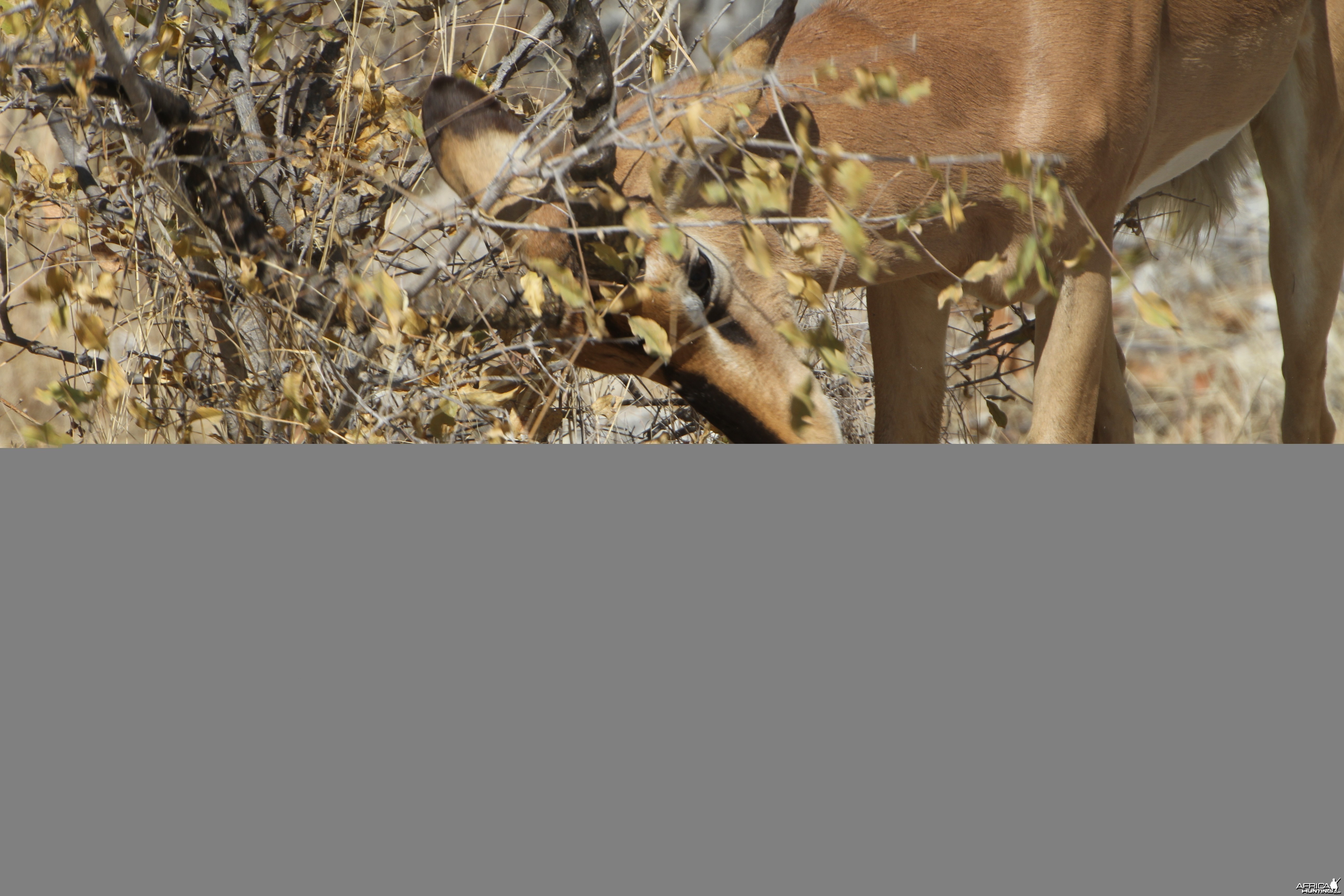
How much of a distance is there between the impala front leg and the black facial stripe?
31.8 inches

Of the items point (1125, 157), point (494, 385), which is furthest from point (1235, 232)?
point (494, 385)

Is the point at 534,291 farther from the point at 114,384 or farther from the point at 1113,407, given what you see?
the point at 1113,407

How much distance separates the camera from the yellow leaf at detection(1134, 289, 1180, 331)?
1.37 metres

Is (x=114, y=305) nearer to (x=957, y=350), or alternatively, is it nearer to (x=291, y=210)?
(x=291, y=210)

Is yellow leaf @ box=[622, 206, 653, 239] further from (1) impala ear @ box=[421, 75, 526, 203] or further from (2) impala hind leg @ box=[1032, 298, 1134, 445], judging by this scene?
(2) impala hind leg @ box=[1032, 298, 1134, 445]

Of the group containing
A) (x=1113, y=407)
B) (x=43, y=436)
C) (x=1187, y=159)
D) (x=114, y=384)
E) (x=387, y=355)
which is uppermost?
(x=1187, y=159)

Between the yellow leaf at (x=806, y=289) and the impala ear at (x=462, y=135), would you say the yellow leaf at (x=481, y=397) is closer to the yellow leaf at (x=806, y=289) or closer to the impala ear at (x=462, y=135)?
the impala ear at (x=462, y=135)

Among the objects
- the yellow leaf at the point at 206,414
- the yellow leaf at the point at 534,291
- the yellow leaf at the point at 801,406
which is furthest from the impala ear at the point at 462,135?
the yellow leaf at the point at 801,406

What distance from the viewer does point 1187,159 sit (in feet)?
10.6

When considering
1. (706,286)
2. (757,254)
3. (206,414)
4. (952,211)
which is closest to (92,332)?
(206,414)

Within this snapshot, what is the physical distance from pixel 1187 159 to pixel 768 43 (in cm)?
137

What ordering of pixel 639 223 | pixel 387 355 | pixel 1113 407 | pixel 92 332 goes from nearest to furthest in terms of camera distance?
pixel 639 223, pixel 92 332, pixel 387 355, pixel 1113 407

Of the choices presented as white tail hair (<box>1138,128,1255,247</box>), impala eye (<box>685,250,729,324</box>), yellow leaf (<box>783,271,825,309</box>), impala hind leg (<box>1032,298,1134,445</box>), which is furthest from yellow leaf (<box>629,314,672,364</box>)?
white tail hair (<box>1138,128,1255,247</box>)

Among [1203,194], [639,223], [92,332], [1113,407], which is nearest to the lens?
[639,223]
